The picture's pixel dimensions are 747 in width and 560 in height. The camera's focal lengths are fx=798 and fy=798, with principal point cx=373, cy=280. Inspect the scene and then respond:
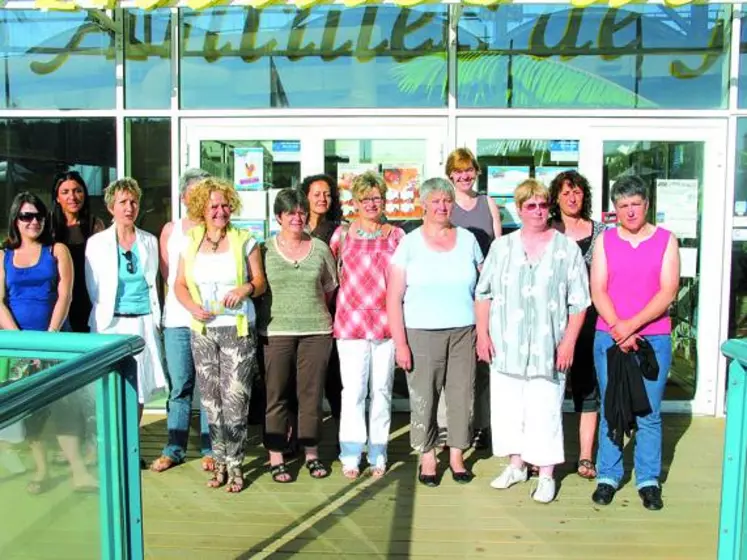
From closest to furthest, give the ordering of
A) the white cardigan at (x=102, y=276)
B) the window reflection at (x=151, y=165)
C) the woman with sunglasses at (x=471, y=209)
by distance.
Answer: the white cardigan at (x=102, y=276)
the woman with sunglasses at (x=471, y=209)
the window reflection at (x=151, y=165)

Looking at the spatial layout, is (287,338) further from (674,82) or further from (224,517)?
(674,82)

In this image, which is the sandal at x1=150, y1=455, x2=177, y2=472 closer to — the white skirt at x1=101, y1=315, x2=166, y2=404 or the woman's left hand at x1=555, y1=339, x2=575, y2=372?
the white skirt at x1=101, y1=315, x2=166, y2=404

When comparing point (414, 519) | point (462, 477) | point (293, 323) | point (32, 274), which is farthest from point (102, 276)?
point (462, 477)

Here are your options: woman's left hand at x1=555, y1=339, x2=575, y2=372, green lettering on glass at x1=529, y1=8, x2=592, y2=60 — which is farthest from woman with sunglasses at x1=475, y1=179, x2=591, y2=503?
green lettering on glass at x1=529, y1=8, x2=592, y2=60

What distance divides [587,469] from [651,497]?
0.51m

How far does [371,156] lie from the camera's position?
20.1 ft

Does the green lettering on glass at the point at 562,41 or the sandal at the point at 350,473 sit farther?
the green lettering on glass at the point at 562,41

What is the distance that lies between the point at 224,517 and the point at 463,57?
3.79 metres

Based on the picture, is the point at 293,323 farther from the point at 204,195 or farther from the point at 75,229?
the point at 75,229

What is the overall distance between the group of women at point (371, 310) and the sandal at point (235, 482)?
0.6 inches

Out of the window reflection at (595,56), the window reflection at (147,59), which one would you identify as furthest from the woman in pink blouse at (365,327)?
the window reflection at (147,59)

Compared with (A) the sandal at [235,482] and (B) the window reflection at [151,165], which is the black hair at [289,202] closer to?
(A) the sandal at [235,482]

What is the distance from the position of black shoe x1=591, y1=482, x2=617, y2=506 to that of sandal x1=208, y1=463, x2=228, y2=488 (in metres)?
2.01

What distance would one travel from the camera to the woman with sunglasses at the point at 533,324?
13.6 feet
